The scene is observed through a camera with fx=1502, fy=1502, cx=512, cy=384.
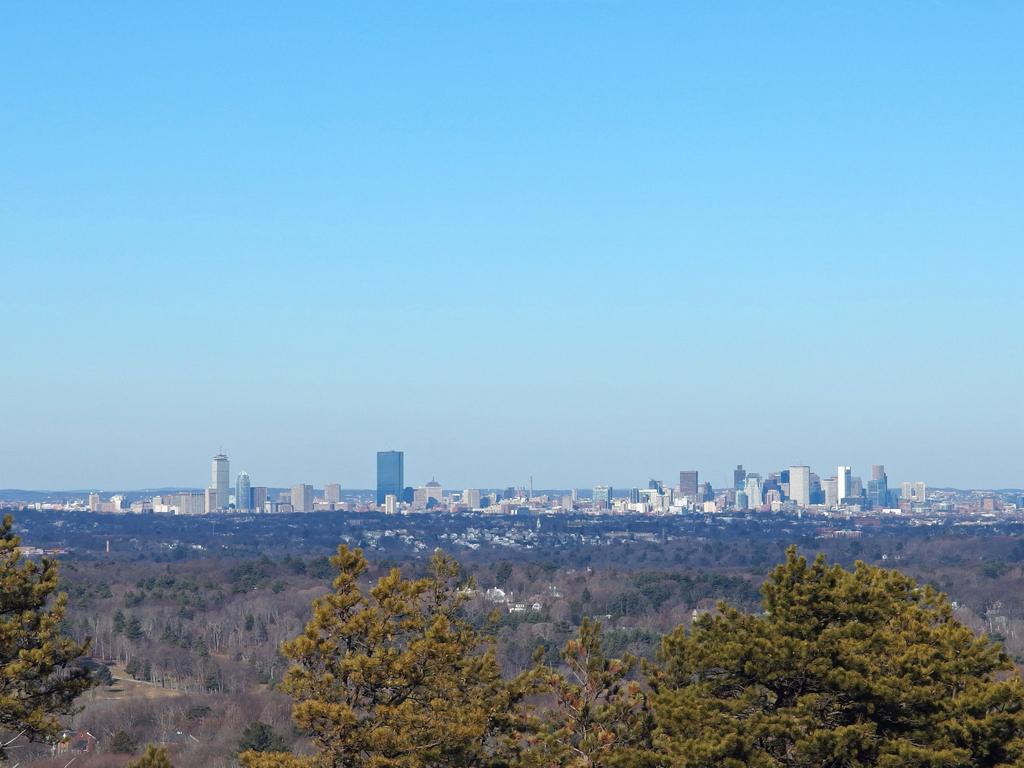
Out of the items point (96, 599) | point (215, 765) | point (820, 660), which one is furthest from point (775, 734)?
point (96, 599)

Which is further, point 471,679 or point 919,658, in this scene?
point 471,679

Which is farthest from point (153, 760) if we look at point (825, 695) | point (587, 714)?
point (825, 695)

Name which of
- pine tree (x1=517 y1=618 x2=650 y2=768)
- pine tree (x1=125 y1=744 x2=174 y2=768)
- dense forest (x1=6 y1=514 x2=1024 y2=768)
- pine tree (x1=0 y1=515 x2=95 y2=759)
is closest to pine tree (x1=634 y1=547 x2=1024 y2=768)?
pine tree (x1=517 y1=618 x2=650 y2=768)

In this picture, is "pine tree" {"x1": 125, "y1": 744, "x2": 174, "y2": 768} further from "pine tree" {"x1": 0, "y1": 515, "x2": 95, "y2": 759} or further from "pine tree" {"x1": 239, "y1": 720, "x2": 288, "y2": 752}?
"pine tree" {"x1": 239, "y1": 720, "x2": 288, "y2": 752}

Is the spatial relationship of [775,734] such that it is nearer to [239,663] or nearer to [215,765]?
[215,765]

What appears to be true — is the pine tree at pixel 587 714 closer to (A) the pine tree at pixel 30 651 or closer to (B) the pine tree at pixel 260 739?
(A) the pine tree at pixel 30 651

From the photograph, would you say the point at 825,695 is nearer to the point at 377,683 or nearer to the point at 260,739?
the point at 377,683
